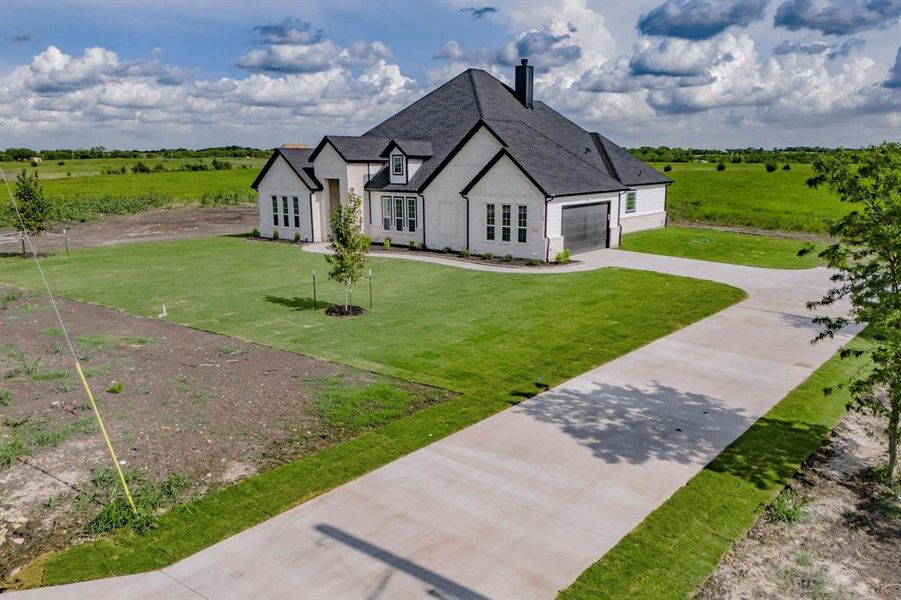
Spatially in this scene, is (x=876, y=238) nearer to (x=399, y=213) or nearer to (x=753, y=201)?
(x=399, y=213)

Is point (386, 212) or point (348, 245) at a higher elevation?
point (386, 212)

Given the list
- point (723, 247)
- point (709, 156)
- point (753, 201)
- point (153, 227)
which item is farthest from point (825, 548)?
A: point (709, 156)

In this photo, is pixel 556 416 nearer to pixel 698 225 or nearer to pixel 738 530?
pixel 738 530

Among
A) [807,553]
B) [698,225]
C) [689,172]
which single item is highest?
[689,172]

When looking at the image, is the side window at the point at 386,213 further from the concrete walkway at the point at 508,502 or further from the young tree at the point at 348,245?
the concrete walkway at the point at 508,502

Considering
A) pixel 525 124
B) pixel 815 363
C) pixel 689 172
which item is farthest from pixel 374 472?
pixel 689 172

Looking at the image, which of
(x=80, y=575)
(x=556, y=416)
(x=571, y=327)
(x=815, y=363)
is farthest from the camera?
(x=571, y=327)
